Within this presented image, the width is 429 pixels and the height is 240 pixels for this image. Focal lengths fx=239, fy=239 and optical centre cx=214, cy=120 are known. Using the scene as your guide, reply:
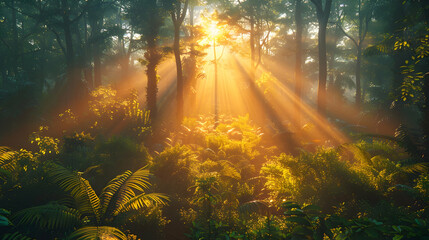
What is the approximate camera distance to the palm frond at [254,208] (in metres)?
5.37

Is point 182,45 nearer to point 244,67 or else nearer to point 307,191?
point 307,191

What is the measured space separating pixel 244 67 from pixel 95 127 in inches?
1125

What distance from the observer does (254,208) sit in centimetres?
543

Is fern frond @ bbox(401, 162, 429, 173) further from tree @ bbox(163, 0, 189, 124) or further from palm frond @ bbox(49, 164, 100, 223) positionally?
tree @ bbox(163, 0, 189, 124)

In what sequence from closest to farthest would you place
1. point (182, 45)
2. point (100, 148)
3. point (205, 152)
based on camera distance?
1. point (100, 148)
2. point (205, 152)
3. point (182, 45)

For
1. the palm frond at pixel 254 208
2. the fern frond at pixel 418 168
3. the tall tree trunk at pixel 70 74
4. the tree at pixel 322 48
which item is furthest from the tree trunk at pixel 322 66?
the tall tree trunk at pixel 70 74

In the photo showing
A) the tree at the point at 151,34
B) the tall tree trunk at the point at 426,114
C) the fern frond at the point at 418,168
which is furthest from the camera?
the tree at the point at 151,34

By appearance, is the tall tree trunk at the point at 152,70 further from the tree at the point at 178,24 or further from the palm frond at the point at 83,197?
the palm frond at the point at 83,197

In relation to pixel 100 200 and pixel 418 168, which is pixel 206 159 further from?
pixel 418 168

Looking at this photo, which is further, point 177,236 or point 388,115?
point 388,115

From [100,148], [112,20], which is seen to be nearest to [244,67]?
[112,20]

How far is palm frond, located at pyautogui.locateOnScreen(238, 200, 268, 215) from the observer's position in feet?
17.6

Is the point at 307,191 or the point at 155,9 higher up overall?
the point at 155,9

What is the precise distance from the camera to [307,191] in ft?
16.9
